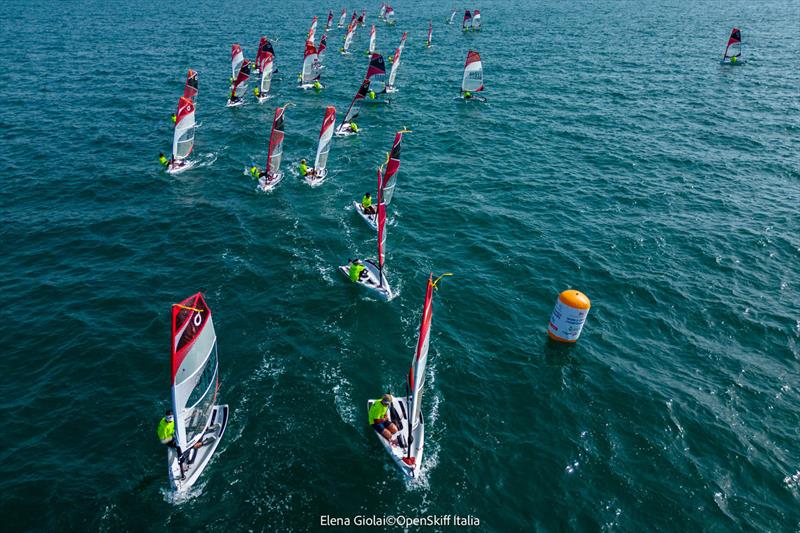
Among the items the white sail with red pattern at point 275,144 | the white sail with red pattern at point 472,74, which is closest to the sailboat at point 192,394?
the white sail with red pattern at point 275,144

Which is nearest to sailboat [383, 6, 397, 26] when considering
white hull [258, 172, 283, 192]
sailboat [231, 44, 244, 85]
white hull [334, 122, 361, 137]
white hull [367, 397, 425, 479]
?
sailboat [231, 44, 244, 85]

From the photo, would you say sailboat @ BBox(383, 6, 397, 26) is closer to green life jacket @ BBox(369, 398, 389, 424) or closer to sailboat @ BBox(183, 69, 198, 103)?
sailboat @ BBox(183, 69, 198, 103)

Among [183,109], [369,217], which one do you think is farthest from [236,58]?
[369,217]

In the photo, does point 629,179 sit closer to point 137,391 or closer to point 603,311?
point 603,311

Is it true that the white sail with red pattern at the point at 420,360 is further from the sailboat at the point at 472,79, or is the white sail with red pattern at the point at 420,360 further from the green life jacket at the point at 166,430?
the sailboat at the point at 472,79

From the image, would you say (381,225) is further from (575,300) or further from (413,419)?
(413,419)

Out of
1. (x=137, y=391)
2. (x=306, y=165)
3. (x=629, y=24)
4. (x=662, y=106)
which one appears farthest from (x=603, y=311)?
(x=629, y=24)
